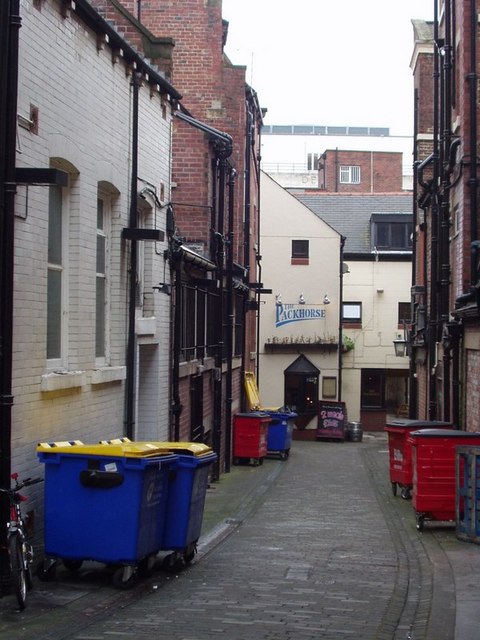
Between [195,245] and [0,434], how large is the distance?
1414cm

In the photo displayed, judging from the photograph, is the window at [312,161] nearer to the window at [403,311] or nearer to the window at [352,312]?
the window at [352,312]

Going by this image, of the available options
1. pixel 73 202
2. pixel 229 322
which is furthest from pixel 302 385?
pixel 73 202

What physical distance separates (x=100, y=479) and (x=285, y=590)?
7.23 feet

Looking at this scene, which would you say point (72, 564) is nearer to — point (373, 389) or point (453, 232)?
point (453, 232)

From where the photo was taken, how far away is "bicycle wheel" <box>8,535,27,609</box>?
27.5 ft

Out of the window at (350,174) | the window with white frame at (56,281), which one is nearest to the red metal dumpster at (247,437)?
the window with white frame at (56,281)

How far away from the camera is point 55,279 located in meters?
11.4

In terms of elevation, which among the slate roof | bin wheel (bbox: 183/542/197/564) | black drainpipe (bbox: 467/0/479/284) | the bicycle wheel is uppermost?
the slate roof

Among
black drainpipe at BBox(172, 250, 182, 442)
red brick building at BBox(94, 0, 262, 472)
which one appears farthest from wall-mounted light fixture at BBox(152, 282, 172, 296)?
black drainpipe at BBox(172, 250, 182, 442)

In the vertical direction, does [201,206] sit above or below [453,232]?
above

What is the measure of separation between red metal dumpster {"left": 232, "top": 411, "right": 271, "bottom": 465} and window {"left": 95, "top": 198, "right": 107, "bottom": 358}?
14.4 m

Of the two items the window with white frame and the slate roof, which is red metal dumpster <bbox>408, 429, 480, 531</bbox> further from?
the slate roof

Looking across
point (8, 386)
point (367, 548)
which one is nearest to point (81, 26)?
point (8, 386)

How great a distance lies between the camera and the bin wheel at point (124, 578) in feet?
31.7
